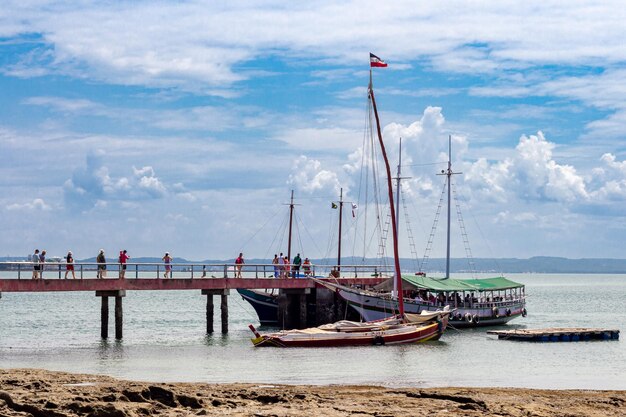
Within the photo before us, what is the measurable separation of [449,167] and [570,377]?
177ft

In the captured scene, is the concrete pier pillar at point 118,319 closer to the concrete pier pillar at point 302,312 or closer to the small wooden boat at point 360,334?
the small wooden boat at point 360,334

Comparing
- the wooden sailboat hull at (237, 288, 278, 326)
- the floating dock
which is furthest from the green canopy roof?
the floating dock

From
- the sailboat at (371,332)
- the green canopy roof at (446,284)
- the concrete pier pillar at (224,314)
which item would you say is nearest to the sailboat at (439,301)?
the green canopy roof at (446,284)

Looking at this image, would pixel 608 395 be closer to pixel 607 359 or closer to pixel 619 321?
pixel 607 359

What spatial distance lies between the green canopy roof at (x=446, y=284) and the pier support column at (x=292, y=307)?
545cm

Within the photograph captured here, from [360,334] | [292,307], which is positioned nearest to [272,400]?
[360,334]

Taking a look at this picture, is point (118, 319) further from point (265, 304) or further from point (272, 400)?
point (272, 400)

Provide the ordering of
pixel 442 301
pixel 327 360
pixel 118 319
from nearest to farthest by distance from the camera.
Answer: pixel 327 360
pixel 118 319
pixel 442 301

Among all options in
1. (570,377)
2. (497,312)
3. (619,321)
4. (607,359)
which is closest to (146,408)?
(570,377)

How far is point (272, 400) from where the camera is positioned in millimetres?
25984

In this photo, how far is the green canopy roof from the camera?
64188 mm

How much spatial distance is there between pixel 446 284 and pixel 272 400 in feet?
140

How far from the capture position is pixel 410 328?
51.8 metres

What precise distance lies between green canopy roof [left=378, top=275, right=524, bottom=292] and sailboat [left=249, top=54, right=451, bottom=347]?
893 cm
